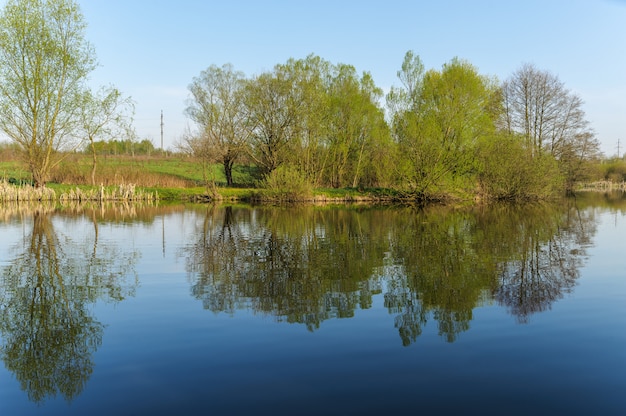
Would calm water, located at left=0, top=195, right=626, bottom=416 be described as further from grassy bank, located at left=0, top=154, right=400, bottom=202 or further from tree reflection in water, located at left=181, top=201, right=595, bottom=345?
grassy bank, located at left=0, top=154, right=400, bottom=202

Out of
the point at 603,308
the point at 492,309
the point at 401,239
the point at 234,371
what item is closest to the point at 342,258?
the point at 401,239

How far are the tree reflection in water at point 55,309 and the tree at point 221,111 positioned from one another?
30.6 meters

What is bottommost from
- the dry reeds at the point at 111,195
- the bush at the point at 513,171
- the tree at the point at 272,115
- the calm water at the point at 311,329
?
the calm water at the point at 311,329

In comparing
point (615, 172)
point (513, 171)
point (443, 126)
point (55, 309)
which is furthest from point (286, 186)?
point (615, 172)

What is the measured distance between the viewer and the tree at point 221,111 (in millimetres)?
45469

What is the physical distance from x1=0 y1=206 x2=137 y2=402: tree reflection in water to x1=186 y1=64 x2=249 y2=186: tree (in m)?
30.6

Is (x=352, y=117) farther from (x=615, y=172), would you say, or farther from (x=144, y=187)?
(x=615, y=172)

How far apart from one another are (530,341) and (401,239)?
10.9 metres

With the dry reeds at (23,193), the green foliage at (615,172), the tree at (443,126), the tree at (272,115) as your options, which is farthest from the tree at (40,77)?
the green foliage at (615,172)

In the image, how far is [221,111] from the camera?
4603cm

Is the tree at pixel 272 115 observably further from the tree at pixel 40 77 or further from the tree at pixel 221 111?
the tree at pixel 40 77

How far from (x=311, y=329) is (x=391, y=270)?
4765mm

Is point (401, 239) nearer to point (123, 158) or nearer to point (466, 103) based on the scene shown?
point (466, 103)

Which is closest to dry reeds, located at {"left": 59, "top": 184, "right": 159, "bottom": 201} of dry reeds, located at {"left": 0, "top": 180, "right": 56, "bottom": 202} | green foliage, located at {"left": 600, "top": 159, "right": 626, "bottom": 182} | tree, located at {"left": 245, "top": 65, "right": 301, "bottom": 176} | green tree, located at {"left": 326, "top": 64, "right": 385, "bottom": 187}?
dry reeds, located at {"left": 0, "top": 180, "right": 56, "bottom": 202}
